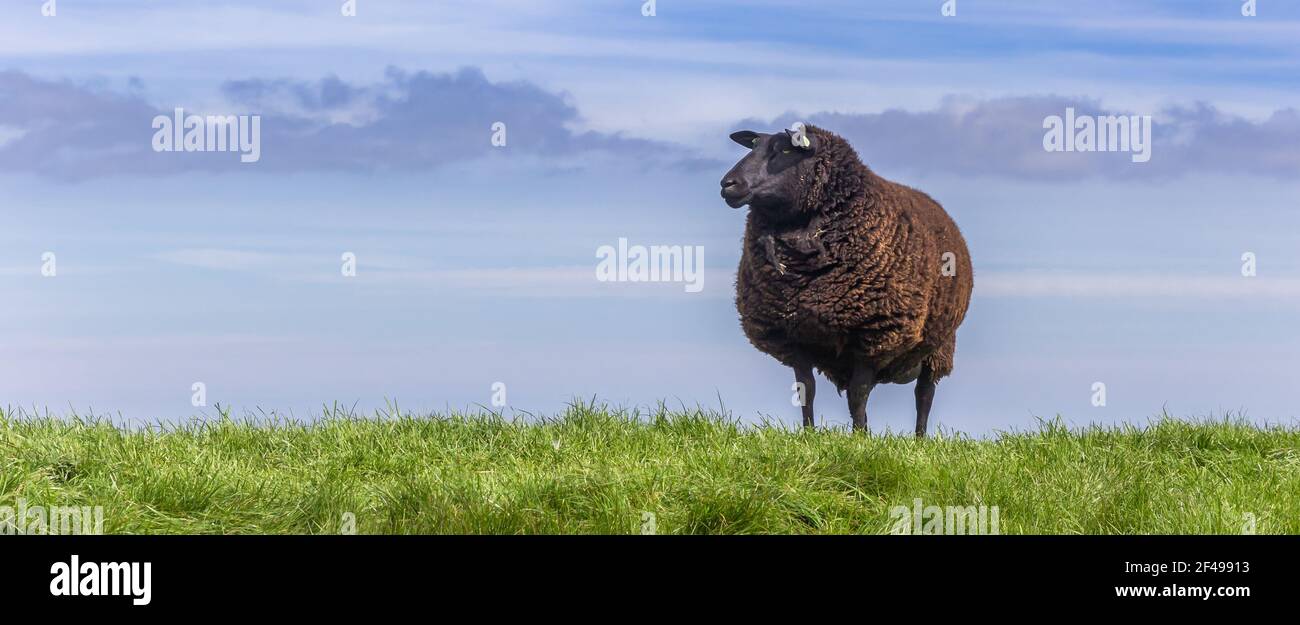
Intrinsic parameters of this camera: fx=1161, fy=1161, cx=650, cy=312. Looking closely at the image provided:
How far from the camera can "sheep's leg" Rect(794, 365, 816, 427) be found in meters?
8.57

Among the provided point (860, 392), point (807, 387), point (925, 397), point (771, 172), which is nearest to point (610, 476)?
point (807, 387)

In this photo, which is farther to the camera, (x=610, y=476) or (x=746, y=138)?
(x=746, y=138)

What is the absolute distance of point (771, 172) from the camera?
8562 millimetres

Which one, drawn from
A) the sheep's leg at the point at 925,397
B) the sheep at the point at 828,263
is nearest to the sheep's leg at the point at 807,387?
the sheep at the point at 828,263

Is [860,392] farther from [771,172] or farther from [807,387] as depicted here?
[771,172]

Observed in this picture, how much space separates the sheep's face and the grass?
1.87m

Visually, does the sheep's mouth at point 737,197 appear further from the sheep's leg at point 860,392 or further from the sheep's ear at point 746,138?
the sheep's leg at point 860,392

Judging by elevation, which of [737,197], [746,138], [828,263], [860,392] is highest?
[746,138]

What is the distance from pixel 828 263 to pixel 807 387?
94cm
